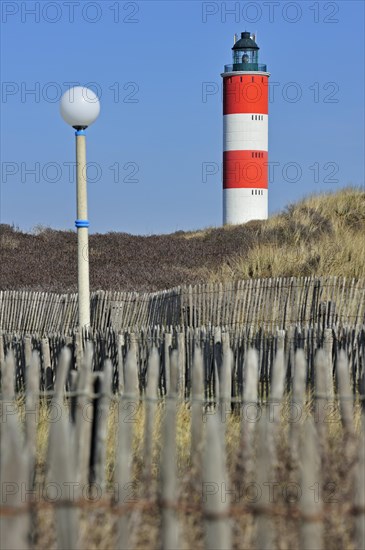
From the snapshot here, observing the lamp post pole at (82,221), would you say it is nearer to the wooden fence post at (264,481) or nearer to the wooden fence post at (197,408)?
the wooden fence post at (197,408)

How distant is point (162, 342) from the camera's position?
797 cm

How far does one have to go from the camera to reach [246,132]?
2519 centimetres

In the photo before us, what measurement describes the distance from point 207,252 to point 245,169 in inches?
285

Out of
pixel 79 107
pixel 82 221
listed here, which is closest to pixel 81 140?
pixel 79 107

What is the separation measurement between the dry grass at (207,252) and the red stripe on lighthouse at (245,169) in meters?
3.31

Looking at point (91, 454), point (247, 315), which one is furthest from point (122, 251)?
point (91, 454)

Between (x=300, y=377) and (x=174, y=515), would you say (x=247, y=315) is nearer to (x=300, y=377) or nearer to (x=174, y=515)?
(x=300, y=377)

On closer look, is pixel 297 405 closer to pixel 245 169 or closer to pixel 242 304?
pixel 242 304

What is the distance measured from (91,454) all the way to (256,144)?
71.3ft

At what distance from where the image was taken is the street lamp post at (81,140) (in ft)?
27.4

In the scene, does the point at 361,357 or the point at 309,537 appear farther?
the point at 361,357

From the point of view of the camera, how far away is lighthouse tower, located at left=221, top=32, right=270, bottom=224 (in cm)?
2522

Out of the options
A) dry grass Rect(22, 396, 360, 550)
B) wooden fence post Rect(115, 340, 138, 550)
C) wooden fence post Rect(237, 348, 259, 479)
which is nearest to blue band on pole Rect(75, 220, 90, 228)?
dry grass Rect(22, 396, 360, 550)

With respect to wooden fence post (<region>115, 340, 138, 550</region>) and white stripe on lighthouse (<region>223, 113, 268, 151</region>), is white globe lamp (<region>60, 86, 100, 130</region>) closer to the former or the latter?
wooden fence post (<region>115, 340, 138, 550</region>)
